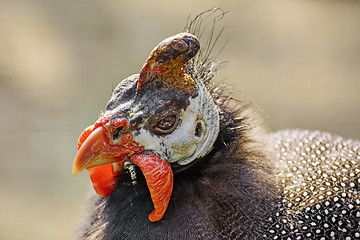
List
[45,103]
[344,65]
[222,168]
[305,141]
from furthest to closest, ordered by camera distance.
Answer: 1. [344,65]
2. [45,103]
3. [305,141]
4. [222,168]

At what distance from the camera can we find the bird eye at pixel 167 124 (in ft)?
8.29

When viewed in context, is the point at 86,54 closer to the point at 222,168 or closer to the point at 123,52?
the point at 123,52

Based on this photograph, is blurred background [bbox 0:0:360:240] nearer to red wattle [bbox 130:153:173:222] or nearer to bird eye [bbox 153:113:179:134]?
red wattle [bbox 130:153:173:222]

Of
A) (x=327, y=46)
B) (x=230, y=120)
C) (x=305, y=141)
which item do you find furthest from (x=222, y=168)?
(x=327, y=46)

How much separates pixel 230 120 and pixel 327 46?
431 cm

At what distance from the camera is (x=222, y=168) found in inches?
108

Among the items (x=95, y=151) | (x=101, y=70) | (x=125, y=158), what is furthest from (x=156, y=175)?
(x=101, y=70)

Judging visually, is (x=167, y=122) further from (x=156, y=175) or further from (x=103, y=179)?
(x=103, y=179)

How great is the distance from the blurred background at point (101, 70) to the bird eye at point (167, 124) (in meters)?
2.47

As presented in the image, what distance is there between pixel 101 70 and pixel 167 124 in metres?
3.88

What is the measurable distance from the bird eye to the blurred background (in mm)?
2473

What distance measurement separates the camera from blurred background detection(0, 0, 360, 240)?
510cm

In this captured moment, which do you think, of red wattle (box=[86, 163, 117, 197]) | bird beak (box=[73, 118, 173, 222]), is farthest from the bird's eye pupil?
red wattle (box=[86, 163, 117, 197])

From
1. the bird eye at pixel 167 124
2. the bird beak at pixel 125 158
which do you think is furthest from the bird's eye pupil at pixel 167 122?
the bird beak at pixel 125 158
